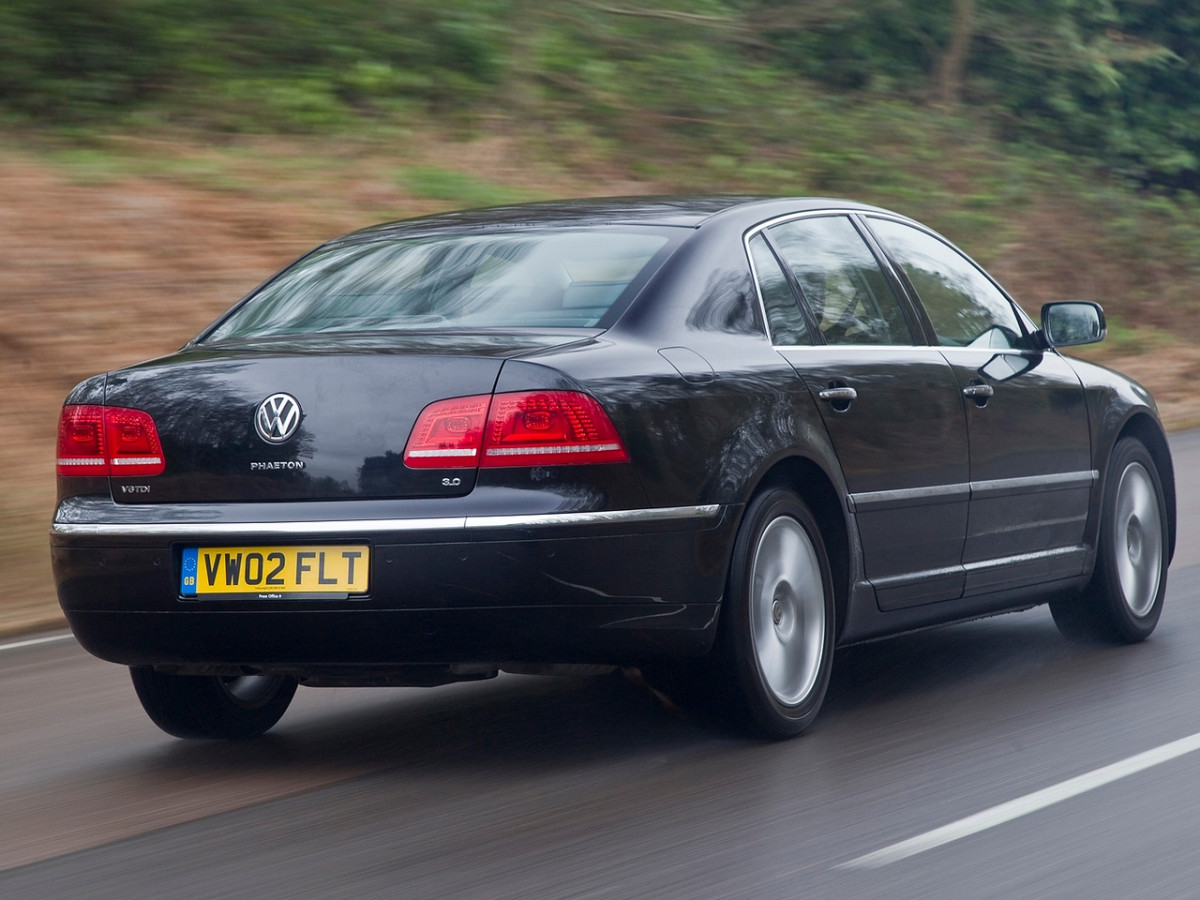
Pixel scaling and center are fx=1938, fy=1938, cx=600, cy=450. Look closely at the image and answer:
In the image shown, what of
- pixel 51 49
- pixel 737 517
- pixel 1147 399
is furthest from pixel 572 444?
pixel 51 49

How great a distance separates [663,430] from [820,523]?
0.96m

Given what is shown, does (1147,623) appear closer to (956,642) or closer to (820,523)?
(956,642)

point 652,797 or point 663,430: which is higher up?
point 663,430

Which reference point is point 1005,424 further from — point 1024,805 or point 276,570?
point 276,570

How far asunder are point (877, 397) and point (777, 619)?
854 mm

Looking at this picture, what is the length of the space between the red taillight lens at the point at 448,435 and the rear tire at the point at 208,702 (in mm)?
1376

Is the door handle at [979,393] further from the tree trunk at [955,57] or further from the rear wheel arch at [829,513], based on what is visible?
the tree trunk at [955,57]

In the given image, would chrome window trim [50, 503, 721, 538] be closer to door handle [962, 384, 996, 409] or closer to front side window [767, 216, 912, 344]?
front side window [767, 216, 912, 344]

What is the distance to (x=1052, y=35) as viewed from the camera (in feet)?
105

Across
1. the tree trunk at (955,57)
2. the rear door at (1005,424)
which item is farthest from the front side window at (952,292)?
the tree trunk at (955,57)

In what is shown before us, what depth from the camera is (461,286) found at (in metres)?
5.55

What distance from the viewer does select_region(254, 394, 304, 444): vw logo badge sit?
500cm

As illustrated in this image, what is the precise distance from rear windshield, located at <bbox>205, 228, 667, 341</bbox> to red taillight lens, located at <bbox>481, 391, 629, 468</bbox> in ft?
1.44

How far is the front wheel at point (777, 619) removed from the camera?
5.30 m
